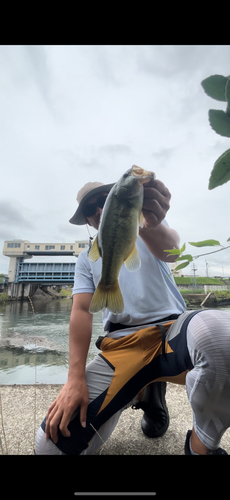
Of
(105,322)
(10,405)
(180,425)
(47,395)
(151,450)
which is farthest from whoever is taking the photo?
(47,395)

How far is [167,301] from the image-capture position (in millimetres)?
1398

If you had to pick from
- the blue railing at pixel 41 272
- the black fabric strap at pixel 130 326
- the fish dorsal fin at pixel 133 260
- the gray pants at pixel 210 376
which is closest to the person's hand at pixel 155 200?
the fish dorsal fin at pixel 133 260

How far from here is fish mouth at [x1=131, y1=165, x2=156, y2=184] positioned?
770 millimetres

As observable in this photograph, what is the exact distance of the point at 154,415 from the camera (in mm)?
1472

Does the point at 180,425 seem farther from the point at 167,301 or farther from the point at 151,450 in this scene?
the point at 167,301

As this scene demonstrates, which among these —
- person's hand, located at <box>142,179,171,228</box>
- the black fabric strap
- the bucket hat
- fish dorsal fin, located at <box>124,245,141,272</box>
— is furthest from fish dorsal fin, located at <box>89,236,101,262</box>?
the black fabric strap

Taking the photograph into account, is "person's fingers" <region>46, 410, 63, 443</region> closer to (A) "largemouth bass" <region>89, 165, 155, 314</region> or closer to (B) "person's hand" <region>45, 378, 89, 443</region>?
(B) "person's hand" <region>45, 378, 89, 443</region>

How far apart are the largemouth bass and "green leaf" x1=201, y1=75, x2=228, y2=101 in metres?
0.29

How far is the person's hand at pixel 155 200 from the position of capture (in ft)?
2.86

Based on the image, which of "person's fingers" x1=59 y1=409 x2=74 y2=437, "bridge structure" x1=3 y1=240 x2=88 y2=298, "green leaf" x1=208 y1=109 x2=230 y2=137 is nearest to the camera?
"green leaf" x1=208 y1=109 x2=230 y2=137

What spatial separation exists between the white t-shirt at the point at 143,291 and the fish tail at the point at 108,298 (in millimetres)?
478
